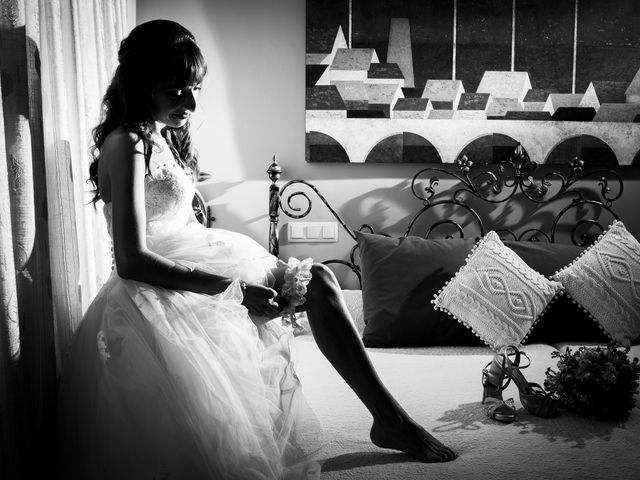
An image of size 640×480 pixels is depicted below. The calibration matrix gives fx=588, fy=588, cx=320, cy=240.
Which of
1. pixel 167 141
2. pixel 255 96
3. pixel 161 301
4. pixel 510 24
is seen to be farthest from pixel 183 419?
pixel 510 24

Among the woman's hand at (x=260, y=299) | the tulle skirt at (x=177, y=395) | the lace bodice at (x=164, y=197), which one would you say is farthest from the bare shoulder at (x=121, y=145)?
the woman's hand at (x=260, y=299)

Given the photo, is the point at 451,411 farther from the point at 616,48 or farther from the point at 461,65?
the point at 616,48

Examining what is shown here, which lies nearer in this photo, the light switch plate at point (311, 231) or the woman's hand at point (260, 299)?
the woman's hand at point (260, 299)

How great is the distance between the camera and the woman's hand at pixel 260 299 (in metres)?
1.40

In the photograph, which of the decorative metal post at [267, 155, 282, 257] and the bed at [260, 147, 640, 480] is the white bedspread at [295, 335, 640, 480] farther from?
the decorative metal post at [267, 155, 282, 257]

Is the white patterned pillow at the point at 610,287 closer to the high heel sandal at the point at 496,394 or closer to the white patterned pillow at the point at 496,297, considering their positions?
the white patterned pillow at the point at 496,297

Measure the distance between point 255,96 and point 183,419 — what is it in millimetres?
1708

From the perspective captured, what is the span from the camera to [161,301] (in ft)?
4.43

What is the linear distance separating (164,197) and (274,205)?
3.31 ft

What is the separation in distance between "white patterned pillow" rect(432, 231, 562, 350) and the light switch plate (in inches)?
25.1

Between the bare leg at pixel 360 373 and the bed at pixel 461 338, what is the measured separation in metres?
0.04

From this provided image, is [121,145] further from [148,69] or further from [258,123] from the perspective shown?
[258,123]

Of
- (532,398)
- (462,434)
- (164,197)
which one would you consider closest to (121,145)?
(164,197)

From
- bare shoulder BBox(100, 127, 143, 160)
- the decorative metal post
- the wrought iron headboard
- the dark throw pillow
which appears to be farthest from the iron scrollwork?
bare shoulder BBox(100, 127, 143, 160)
